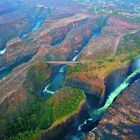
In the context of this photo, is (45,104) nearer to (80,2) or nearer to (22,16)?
(22,16)

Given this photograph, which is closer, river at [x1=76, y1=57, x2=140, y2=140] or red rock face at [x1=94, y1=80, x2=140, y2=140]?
red rock face at [x1=94, y1=80, x2=140, y2=140]

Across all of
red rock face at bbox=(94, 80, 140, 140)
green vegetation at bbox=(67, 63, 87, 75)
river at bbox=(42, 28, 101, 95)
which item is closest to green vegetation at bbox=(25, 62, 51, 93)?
river at bbox=(42, 28, 101, 95)

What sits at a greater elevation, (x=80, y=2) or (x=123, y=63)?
(x=123, y=63)

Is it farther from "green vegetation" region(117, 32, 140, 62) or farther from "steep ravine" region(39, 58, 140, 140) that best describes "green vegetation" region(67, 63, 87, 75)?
"green vegetation" region(117, 32, 140, 62)

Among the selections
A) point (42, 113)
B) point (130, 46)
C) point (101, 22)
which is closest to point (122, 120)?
point (42, 113)

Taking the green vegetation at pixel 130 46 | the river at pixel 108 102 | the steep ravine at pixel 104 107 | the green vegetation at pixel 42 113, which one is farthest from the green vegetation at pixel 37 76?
the green vegetation at pixel 130 46

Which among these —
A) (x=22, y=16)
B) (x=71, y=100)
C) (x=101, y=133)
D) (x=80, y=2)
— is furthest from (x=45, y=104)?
(x=80, y=2)

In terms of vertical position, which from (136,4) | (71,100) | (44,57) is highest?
(71,100)

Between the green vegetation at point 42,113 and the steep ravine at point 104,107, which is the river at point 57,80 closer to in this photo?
the green vegetation at point 42,113
